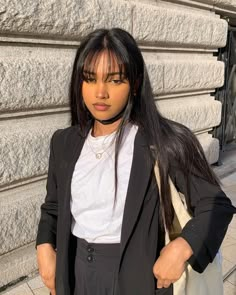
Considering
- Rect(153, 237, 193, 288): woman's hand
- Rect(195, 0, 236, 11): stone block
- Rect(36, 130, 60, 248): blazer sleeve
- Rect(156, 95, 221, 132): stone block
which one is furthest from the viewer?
Rect(195, 0, 236, 11): stone block

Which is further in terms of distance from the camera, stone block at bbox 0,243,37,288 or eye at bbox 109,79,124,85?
stone block at bbox 0,243,37,288

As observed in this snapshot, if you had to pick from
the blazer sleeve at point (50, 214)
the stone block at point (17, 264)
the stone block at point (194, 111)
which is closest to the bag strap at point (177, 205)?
the blazer sleeve at point (50, 214)

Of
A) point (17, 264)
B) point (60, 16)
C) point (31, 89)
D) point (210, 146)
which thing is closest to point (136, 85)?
point (31, 89)

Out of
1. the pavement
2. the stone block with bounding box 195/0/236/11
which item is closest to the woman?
the pavement

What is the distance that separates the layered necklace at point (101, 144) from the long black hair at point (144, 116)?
0.04 metres

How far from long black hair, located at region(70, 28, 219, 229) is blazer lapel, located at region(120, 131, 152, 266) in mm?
35

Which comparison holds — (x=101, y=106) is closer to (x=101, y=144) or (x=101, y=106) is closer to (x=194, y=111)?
(x=101, y=144)

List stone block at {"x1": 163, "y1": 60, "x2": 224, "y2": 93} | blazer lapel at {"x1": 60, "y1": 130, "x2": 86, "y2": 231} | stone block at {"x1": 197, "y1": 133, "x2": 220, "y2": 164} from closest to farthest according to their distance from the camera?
blazer lapel at {"x1": 60, "y1": 130, "x2": 86, "y2": 231} → stone block at {"x1": 163, "y1": 60, "x2": 224, "y2": 93} → stone block at {"x1": 197, "y1": 133, "x2": 220, "y2": 164}

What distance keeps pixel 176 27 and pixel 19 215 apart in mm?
2411

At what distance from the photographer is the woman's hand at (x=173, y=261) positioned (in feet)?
4.16

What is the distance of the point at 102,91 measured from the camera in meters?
1.32

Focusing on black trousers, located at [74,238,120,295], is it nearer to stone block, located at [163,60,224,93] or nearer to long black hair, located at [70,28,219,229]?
long black hair, located at [70,28,219,229]

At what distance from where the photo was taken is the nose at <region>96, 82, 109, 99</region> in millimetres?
1322

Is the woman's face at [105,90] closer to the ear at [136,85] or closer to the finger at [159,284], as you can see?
the ear at [136,85]
